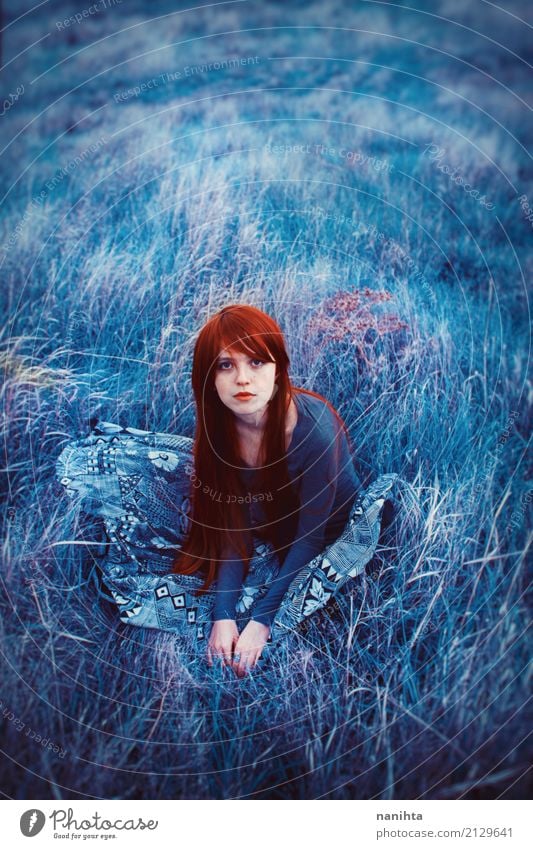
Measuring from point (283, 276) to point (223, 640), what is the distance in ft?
2.90

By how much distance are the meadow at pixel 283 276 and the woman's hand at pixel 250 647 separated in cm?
11

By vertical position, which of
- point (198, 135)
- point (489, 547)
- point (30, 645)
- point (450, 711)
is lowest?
point (450, 711)

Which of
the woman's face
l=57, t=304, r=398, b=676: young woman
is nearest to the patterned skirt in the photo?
l=57, t=304, r=398, b=676: young woman

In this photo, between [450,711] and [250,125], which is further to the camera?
[250,125]

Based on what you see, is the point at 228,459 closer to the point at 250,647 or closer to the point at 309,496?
the point at 309,496

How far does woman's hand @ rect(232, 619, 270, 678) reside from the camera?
1.85 meters

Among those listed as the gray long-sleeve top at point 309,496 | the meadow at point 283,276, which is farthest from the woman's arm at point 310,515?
the meadow at point 283,276

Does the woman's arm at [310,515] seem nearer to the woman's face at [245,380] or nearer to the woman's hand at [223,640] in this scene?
the woman's hand at [223,640]

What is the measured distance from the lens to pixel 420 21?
201cm

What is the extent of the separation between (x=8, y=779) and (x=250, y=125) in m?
1.67

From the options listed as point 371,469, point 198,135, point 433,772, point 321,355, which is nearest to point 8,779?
point 433,772

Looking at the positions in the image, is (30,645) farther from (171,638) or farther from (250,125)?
(250,125)

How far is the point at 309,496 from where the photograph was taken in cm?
188

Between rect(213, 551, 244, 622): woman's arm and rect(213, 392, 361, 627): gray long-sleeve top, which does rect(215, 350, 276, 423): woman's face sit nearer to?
rect(213, 392, 361, 627): gray long-sleeve top
